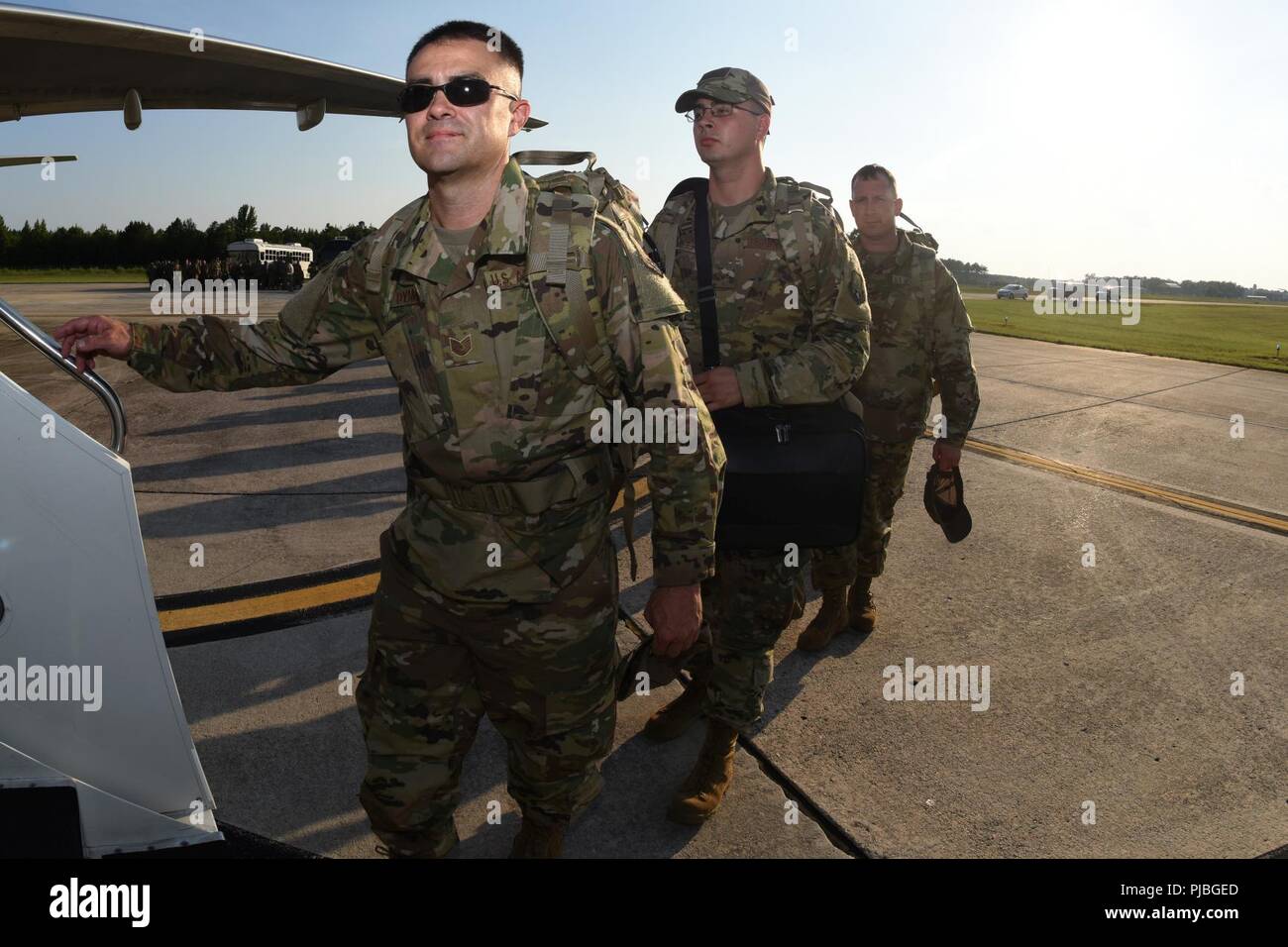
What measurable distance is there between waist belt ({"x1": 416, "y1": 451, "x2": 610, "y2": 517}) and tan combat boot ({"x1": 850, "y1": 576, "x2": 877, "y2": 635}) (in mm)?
2262

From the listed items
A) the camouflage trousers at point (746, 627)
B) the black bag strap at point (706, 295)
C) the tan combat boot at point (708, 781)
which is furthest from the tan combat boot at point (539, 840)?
the black bag strap at point (706, 295)

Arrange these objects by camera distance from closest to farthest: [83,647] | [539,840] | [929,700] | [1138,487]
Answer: [83,647]
[539,840]
[929,700]
[1138,487]

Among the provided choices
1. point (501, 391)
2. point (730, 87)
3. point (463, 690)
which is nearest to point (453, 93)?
point (501, 391)

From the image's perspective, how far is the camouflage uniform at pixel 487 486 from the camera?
2.00 m

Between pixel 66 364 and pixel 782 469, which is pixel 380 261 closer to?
pixel 66 364

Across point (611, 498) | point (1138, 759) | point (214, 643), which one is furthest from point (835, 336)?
point (214, 643)

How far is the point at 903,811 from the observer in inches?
107

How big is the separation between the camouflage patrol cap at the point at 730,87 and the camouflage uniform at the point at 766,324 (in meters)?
0.26

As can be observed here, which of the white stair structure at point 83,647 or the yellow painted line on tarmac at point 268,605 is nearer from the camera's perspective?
the white stair structure at point 83,647

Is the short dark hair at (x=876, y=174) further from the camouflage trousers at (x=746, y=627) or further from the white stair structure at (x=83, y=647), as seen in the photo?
the white stair structure at (x=83, y=647)

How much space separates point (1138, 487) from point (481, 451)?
19.5 feet

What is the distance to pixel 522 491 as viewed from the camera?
2037mm

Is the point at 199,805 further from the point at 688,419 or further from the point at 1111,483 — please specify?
the point at 1111,483
